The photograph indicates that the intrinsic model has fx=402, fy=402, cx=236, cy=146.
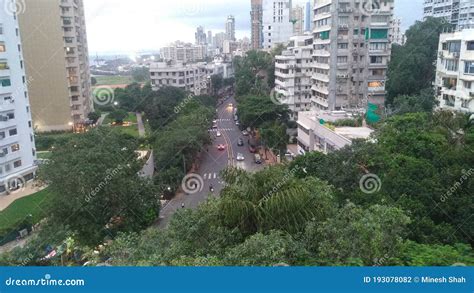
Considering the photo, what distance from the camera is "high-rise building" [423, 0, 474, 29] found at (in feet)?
115

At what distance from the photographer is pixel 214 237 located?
18.3 feet

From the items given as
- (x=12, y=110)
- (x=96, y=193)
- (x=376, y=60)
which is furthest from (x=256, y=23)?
(x=96, y=193)

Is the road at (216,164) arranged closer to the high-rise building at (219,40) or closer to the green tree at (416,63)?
the green tree at (416,63)

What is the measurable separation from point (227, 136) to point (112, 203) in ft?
62.7

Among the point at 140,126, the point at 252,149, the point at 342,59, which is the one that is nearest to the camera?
the point at 342,59

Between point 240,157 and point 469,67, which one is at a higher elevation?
point 469,67

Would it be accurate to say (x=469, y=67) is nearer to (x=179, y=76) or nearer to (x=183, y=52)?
(x=179, y=76)

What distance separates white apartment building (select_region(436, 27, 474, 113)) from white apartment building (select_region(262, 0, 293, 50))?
28307mm

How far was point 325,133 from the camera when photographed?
15.6m

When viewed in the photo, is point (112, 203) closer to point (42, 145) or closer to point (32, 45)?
point (42, 145)

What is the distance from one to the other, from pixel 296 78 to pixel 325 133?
14620mm

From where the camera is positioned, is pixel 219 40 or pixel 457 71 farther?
pixel 219 40

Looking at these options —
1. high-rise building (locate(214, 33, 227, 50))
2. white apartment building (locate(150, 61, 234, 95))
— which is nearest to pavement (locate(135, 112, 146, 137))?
white apartment building (locate(150, 61, 234, 95))

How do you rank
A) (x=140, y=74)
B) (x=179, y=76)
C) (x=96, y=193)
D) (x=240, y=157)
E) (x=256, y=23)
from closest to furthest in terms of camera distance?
1. (x=96, y=193)
2. (x=240, y=157)
3. (x=179, y=76)
4. (x=256, y=23)
5. (x=140, y=74)
